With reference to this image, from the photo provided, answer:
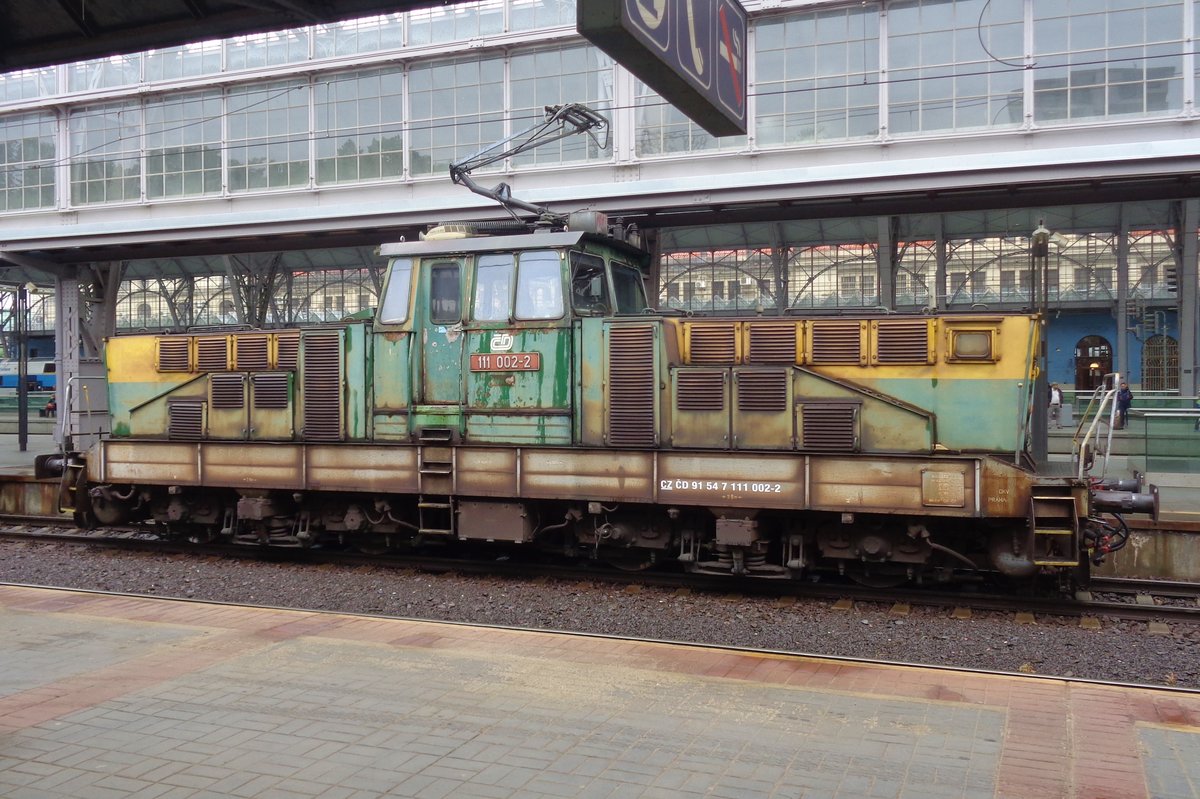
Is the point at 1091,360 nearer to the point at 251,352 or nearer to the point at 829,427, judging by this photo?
the point at 829,427

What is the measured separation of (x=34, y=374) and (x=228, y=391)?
58.8 meters

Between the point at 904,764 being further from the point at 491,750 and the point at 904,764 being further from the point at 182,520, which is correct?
the point at 182,520

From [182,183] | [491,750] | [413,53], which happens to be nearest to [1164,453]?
[491,750]

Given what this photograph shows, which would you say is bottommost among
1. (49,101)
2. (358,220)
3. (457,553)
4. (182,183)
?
(457,553)

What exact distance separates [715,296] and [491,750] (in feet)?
112

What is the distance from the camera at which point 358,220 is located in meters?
17.9

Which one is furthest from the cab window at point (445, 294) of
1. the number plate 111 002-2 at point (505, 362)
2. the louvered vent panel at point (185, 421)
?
the louvered vent panel at point (185, 421)

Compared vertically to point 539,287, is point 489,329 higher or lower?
lower

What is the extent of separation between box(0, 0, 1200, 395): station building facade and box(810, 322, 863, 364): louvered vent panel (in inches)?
166

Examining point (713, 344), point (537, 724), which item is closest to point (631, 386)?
point (713, 344)

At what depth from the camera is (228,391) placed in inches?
473

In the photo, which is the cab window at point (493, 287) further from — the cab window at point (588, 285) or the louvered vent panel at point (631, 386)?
the louvered vent panel at point (631, 386)

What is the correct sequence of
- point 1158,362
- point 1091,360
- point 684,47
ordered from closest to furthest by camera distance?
point 684,47
point 1158,362
point 1091,360

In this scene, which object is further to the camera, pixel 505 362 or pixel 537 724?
pixel 505 362
